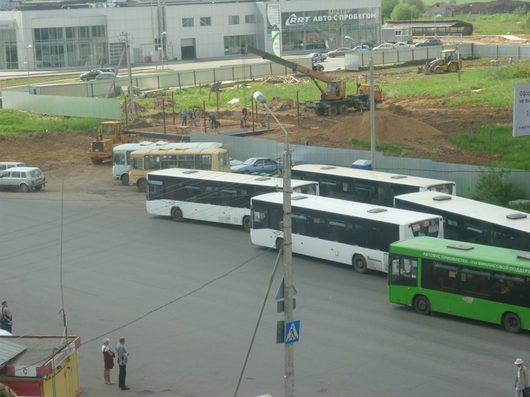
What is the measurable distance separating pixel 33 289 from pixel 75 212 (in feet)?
34.6

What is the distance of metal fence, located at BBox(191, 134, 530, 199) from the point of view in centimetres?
3662

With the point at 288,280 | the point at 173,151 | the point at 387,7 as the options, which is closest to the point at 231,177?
the point at 173,151

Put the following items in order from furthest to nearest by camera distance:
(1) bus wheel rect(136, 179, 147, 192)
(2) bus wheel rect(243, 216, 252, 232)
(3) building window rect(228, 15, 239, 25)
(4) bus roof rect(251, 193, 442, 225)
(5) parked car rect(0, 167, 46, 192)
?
(3) building window rect(228, 15, 239, 25) → (5) parked car rect(0, 167, 46, 192) → (1) bus wheel rect(136, 179, 147, 192) → (2) bus wheel rect(243, 216, 252, 232) → (4) bus roof rect(251, 193, 442, 225)

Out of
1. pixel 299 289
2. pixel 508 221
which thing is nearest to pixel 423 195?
pixel 508 221

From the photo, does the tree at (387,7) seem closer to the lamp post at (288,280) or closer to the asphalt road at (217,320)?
the asphalt road at (217,320)

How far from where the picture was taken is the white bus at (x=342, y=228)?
28375mm

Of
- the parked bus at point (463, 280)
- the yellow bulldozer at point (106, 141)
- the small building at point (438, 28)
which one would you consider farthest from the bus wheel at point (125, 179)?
the small building at point (438, 28)

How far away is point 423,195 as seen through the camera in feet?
104

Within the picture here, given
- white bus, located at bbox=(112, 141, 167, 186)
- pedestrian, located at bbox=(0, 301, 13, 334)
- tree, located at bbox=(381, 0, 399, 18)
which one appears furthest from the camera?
tree, located at bbox=(381, 0, 399, 18)

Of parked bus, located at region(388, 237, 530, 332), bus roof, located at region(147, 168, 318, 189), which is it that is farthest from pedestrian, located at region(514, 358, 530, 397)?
bus roof, located at region(147, 168, 318, 189)

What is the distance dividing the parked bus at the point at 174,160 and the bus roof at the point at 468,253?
16675 mm

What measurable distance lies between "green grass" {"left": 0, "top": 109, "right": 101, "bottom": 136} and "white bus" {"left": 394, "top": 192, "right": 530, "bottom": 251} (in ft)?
113

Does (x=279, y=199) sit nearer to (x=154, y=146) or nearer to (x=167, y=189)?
(x=167, y=189)

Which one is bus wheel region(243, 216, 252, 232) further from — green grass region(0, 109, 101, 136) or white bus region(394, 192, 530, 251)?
green grass region(0, 109, 101, 136)
